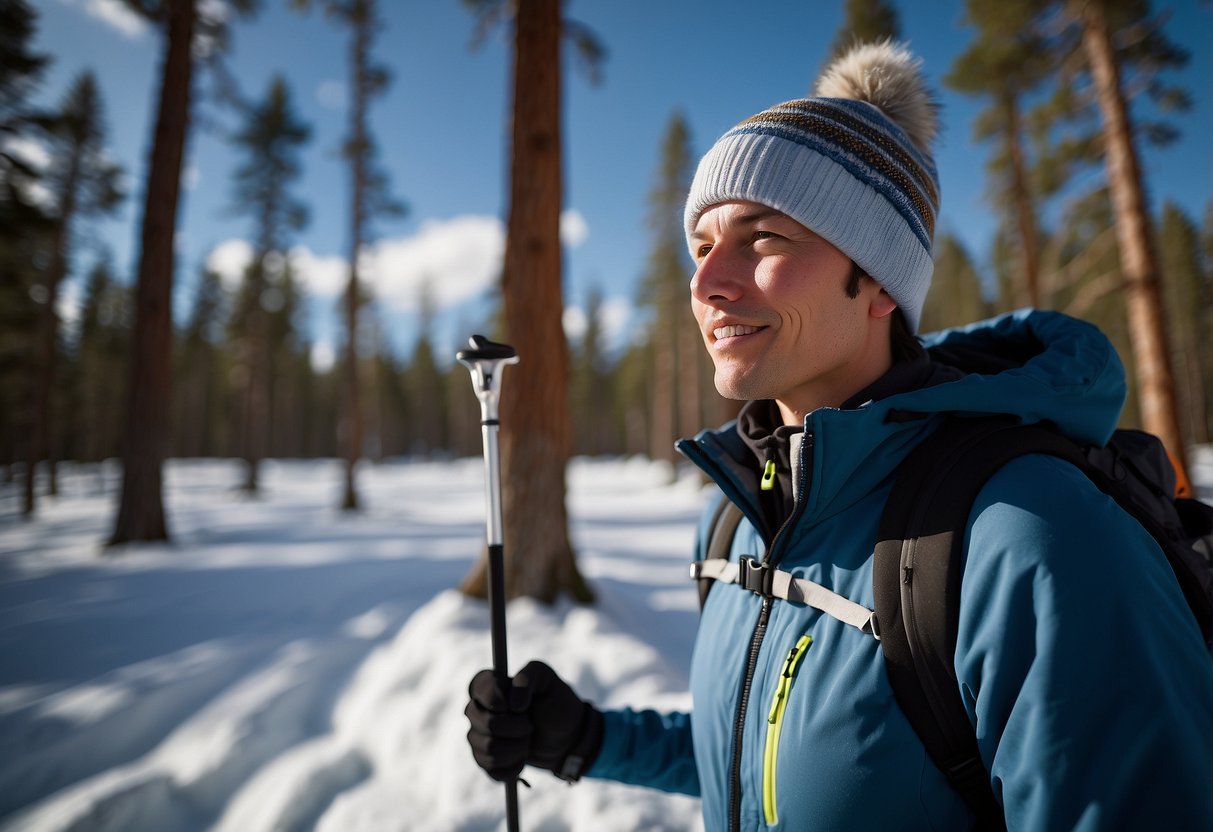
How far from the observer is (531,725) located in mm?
1670

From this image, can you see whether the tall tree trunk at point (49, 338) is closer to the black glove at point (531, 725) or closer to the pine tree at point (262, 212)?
the pine tree at point (262, 212)

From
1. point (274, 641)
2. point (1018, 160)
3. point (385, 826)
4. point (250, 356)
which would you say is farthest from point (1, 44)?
point (1018, 160)

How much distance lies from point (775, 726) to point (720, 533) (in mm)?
645

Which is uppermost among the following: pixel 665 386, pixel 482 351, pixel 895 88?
pixel 665 386

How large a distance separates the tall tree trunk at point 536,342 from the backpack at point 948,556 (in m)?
4.12

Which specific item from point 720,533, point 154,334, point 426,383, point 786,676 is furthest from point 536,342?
point 426,383

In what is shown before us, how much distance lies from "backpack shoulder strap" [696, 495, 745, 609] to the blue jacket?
0.38 feet

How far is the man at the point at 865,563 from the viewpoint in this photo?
2.81 feet

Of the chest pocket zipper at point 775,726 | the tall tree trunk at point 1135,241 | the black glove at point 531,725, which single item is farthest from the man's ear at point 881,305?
the tall tree trunk at point 1135,241

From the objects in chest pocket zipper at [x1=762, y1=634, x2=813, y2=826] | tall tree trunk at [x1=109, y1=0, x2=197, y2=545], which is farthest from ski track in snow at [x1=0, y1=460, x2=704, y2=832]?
chest pocket zipper at [x1=762, y1=634, x2=813, y2=826]

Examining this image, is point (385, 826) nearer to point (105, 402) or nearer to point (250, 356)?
point (250, 356)

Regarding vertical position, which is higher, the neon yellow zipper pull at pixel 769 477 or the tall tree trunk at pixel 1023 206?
the tall tree trunk at pixel 1023 206

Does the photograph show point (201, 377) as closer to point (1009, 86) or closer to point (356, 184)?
point (356, 184)

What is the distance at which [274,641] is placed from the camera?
16.8ft
